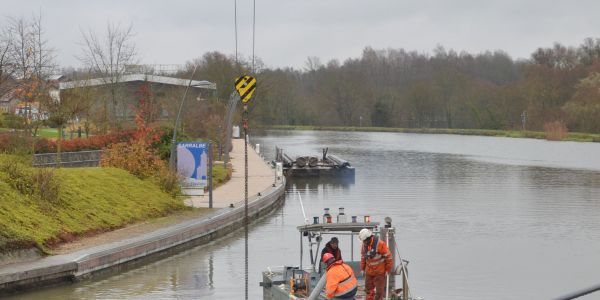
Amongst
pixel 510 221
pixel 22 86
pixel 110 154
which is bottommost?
pixel 510 221

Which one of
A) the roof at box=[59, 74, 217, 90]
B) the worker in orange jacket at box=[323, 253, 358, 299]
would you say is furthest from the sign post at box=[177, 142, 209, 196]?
the worker in orange jacket at box=[323, 253, 358, 299]

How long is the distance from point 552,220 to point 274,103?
131529 millimetres

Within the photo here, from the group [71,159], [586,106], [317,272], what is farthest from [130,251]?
[586,106]

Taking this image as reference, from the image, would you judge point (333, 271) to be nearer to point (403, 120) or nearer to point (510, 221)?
point (510, 221)

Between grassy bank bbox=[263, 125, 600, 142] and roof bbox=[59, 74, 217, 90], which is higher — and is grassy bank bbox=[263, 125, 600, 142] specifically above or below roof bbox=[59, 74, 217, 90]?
below

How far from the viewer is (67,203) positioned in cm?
2959

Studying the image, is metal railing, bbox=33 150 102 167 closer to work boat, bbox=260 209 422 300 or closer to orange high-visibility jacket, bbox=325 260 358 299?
work boat, bbox=260 209 422 300

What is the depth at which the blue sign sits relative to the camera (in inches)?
1464

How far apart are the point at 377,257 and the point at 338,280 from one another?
2619 millimetres

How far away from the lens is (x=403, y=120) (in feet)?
580

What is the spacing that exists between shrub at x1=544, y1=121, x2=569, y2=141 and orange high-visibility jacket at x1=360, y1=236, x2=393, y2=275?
110 meters

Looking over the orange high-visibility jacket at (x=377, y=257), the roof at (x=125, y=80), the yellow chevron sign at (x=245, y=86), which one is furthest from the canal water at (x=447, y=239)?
the roof at (x=125, y=80)

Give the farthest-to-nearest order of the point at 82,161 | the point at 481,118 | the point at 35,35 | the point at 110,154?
the point at 481,118 < the point at 35,35 < the point at 82,161 < the point at 110,154

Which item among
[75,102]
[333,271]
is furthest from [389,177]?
[333,271]
